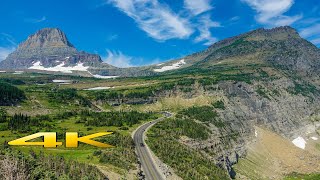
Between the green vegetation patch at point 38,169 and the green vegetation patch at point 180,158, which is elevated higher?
the green vegetation patch at point 38,169

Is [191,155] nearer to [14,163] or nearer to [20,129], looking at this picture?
[20,129]

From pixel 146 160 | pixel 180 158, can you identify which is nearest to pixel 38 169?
pixel 146 160

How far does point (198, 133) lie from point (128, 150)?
2858 inches

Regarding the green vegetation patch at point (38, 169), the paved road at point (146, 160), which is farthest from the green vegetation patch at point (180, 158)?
the green vegetation patch at point (38, 169)

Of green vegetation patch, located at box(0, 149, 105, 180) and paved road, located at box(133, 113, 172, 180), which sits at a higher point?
green vegetation patch, located at box(0, 149, 105, 180)

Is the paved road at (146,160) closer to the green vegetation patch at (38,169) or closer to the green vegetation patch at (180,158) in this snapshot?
the green vegetation patch at (180,158)

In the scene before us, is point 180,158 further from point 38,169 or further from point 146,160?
point 38,169

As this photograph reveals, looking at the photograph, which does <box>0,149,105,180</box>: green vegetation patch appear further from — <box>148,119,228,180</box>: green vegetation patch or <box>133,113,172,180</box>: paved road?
<box>148,119,228,180</box>: green vegetation patch

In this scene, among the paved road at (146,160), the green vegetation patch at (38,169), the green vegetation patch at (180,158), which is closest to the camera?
the green vegetation patch at (38,169)

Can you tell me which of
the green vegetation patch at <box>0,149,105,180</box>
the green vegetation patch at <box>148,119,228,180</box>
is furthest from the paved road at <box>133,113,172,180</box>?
the green vegetation patch at <box>0,149,105,180</box>

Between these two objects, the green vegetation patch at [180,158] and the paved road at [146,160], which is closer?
the paved road at [146,160]

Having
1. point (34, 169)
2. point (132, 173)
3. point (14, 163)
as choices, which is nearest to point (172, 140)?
point (132, 173)

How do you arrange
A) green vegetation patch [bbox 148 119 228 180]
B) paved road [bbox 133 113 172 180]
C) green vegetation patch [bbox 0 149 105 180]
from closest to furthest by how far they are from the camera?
1. green vegetation patch [bbox 0 149 105 180]
2. paved road [bbox 133 113 172 180]
3. green vegetation patch [bbox 148 119 228 180]

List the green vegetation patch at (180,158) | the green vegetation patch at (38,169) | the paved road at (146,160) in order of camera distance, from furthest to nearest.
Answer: the green vegetation patch at (180,158)
the paved road at (146,160)
the green vegetation patch at (38,169)
